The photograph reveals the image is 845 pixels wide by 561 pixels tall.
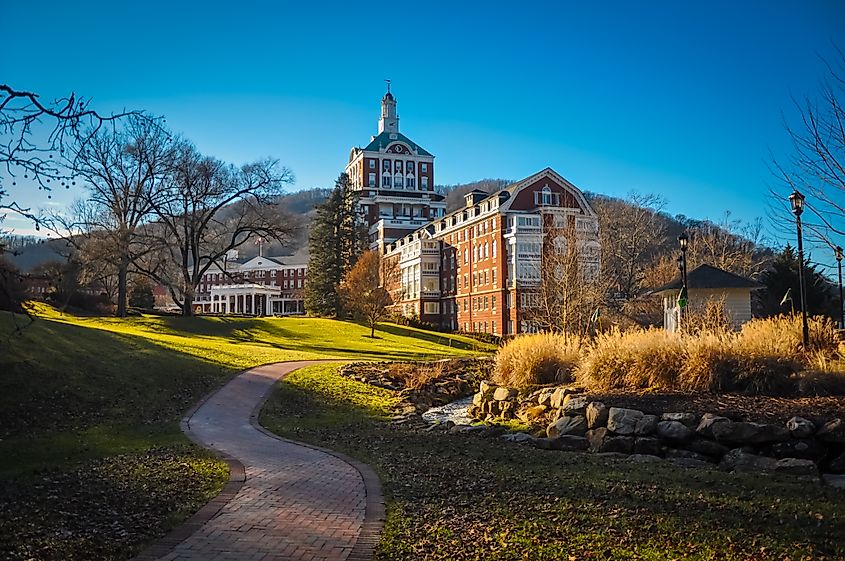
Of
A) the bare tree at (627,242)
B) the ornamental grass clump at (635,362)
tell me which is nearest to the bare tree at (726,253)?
the bare tree at (627,242)

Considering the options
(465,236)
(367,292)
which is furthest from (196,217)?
(465,236)

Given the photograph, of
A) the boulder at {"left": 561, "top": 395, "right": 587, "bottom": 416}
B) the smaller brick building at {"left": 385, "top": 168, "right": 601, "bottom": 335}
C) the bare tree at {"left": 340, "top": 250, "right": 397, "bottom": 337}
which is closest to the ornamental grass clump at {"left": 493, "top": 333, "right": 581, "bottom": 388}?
the boulder at {"left": 561, "top": 395, "right": 587, "bottom": 416}

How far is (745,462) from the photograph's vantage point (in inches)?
406

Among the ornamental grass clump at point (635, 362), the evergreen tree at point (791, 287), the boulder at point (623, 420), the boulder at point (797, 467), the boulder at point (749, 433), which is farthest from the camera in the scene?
the evergreen tree at point (791, 287)

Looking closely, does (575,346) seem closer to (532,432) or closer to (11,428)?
(532,432)

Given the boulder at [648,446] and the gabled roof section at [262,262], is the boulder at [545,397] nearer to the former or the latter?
the boulder at [648,446]

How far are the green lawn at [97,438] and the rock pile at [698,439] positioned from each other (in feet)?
21.9

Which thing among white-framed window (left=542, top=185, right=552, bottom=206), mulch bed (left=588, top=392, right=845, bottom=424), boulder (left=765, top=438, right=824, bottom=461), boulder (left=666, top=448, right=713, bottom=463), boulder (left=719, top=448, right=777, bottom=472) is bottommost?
boulder (left=666, top=448, right=713, bottom=463)

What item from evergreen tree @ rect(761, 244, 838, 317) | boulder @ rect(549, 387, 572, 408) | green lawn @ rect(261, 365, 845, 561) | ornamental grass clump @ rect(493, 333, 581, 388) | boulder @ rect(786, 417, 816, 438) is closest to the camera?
green lawn @ rect(261, 365, 845, 561)

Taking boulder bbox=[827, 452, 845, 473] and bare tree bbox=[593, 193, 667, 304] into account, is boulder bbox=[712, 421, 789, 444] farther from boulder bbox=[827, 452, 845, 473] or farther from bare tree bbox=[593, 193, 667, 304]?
bare tree bbox=[593, 193, 667, 304]

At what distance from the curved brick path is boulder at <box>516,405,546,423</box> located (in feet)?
20.1

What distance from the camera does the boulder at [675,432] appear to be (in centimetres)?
1144

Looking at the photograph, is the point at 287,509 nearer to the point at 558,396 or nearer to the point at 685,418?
the point at 685,418

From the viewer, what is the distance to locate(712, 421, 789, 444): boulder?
10844 millimetres
